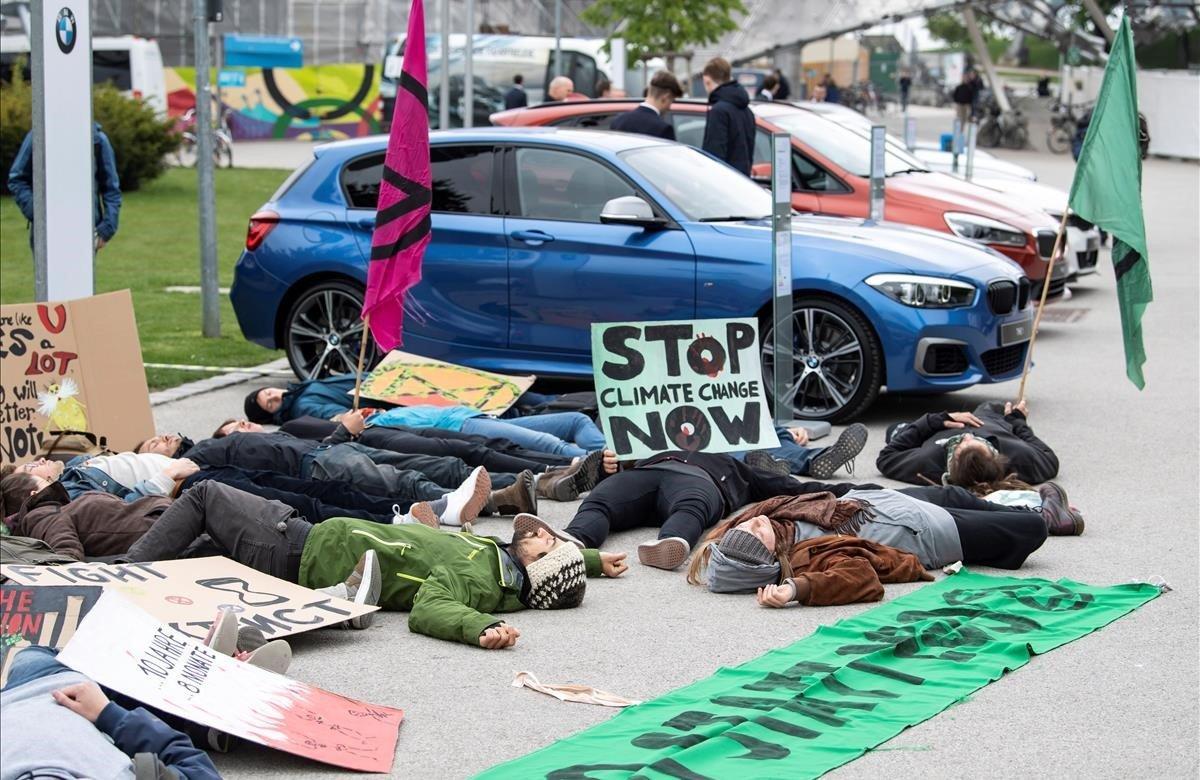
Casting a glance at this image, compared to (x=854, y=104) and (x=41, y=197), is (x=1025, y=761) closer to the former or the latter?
(x=41, y=197)

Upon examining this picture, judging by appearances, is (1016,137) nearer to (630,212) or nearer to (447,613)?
(630,212)

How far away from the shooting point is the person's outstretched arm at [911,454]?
8.42m

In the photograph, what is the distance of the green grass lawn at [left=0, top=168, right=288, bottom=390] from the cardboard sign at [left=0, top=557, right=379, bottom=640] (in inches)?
211

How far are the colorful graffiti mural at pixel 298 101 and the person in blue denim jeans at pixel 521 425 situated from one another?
3627cm

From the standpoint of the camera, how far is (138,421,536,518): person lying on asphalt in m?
7.86

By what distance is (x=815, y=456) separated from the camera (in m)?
8.64

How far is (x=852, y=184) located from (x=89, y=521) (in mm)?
8435

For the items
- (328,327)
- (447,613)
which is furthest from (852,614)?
(328,327)

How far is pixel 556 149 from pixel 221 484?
477 centimetres

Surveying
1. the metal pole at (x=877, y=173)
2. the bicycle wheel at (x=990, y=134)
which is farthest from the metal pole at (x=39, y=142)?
the bicycle wheel at (x=990, y=134)

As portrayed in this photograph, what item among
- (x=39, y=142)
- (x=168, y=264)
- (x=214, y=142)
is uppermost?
A: (x=39, y=142)

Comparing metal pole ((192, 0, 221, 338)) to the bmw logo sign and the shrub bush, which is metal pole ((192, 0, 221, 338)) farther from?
the shrub bush

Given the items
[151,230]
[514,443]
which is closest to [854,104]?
[151,230]

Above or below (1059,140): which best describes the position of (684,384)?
below
